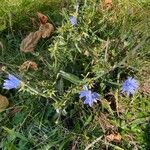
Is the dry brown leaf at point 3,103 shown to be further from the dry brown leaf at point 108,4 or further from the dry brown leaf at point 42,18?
the dry brown leaf at point 108,4

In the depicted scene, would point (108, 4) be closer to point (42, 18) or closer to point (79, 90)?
point (42, 18)

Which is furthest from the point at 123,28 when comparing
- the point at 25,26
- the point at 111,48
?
the point at 25,26

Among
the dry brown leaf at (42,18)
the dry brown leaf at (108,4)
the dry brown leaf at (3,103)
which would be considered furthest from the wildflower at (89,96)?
the dry brown leaf at (108,4)

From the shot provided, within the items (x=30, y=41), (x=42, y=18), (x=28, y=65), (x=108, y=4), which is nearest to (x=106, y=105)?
(x=28, y=65)

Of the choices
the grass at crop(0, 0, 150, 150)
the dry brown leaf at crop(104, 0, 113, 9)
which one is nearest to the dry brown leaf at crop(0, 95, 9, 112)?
the grass at crop(0, 0, 150, 150)

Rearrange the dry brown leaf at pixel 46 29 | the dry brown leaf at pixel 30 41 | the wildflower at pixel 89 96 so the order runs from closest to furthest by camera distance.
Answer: the wildflower at pixel 89 96, the dry brown leaf at pixel 30 41, the dry brown leaf at pixel 46 29

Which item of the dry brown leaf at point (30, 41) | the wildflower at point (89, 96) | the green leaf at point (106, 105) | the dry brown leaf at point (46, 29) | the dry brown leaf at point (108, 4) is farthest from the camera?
the dry brown leaf at point (108, 4)
